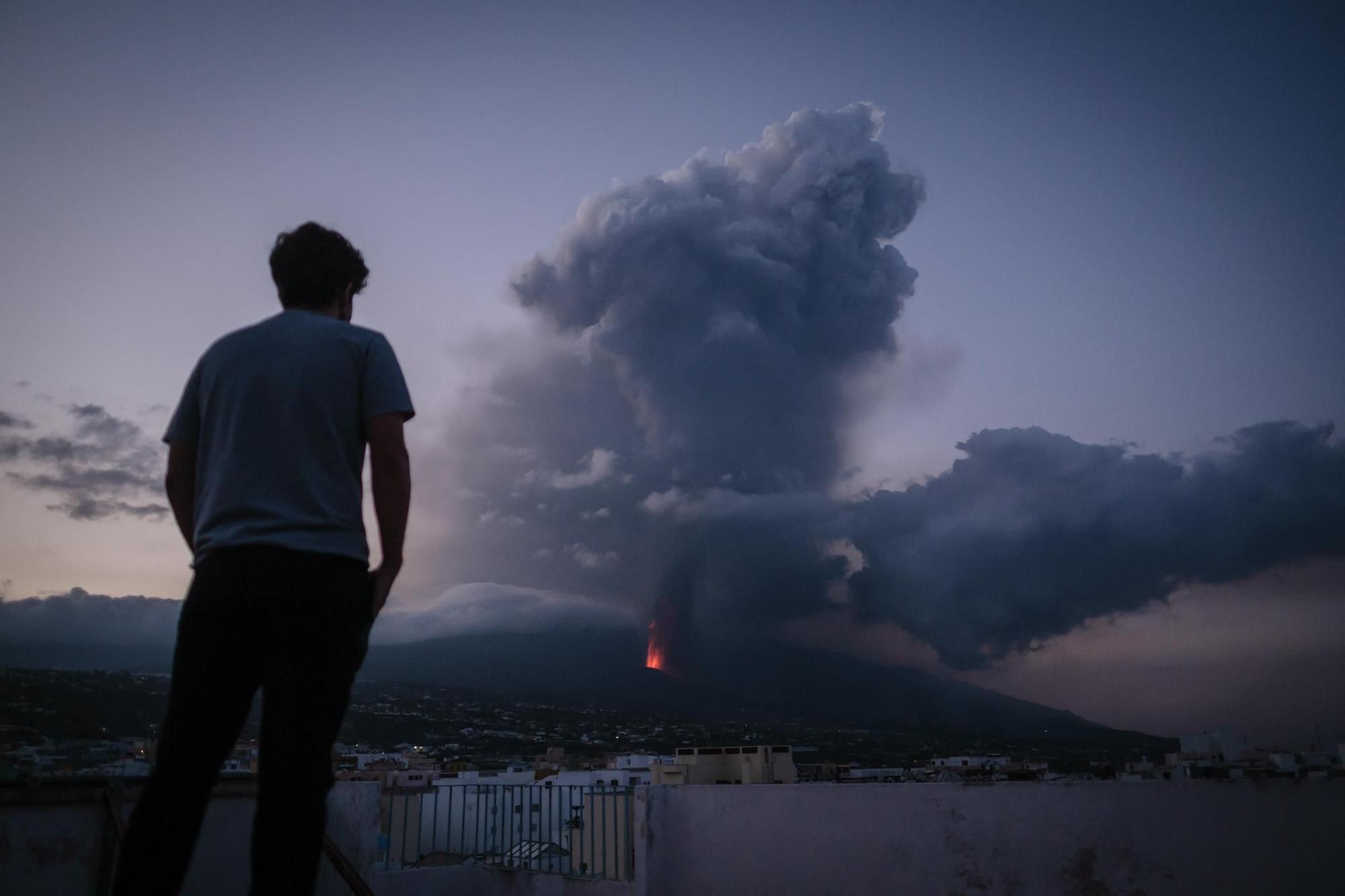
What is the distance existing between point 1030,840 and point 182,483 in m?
3.91

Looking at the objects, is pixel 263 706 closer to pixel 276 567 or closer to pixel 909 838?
pixel 276 567

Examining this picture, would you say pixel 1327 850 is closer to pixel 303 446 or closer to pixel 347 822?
pixel 303 446

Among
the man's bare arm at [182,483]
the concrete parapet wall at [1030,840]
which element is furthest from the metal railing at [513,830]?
the man's bare arm at [182,483]

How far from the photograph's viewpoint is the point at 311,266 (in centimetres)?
130

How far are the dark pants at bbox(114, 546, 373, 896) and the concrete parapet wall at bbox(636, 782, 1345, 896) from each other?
11.4ft

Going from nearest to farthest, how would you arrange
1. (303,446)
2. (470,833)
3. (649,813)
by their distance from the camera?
1. (303,446)
2. (649,813)
3. (470,833)

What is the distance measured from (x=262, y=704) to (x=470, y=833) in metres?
12.2

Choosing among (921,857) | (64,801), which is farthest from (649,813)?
(64,801)

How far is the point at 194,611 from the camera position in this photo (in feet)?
3.38

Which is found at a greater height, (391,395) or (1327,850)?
(391,395)

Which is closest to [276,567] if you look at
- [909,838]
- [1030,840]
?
[1030,840]

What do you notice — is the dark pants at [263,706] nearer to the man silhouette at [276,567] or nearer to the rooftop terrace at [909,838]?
the man silhouette at [276,567]

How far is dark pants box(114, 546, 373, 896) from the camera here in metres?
0.97

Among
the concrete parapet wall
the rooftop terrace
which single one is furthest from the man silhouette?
the concrete parapet wall
